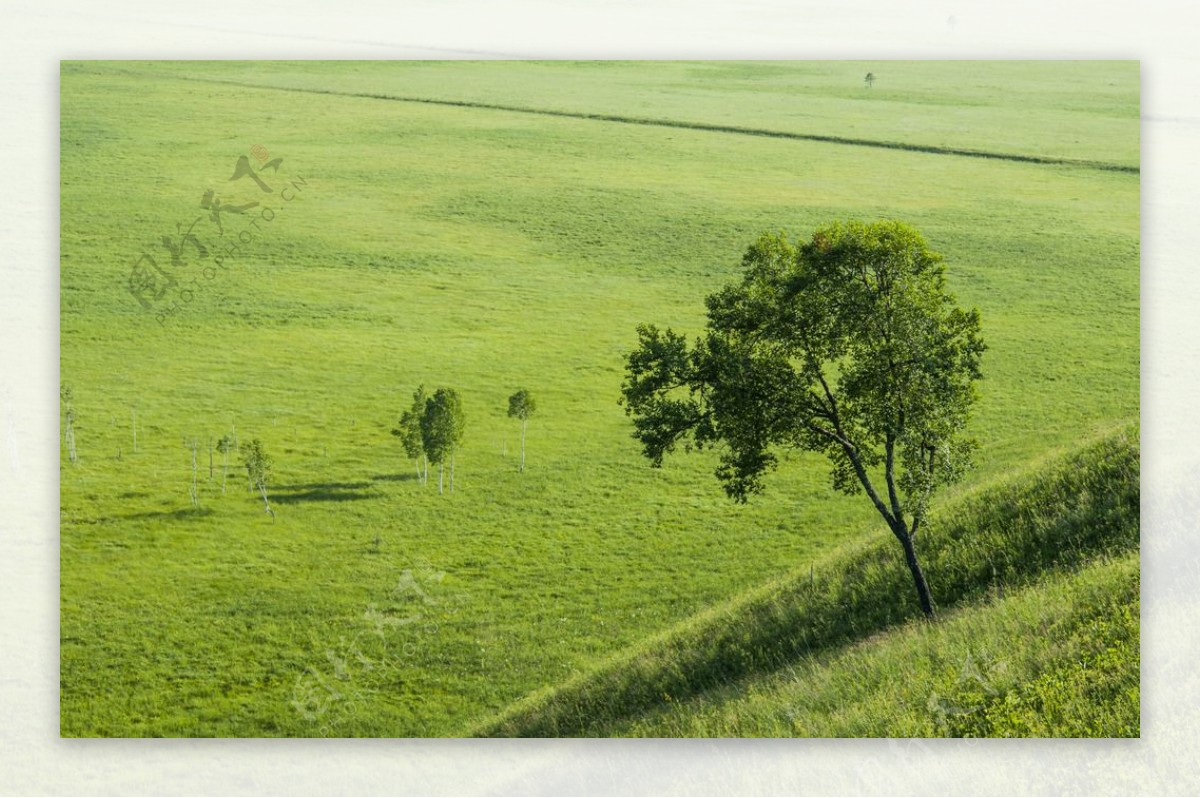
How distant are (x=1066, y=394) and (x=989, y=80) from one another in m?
2.48

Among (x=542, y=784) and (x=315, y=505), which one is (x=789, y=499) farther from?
(x=315, y=505)

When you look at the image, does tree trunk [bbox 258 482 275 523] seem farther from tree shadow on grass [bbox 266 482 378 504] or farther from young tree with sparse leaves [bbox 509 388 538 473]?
young tree with sparse leaves [bbox 509 388 538 473]

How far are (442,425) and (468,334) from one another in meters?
0.77

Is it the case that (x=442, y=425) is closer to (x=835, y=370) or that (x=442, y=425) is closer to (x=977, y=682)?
(x=835, y=370)

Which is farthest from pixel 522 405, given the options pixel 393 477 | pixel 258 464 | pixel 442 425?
pixel 258 464

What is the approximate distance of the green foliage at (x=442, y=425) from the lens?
8883 mm

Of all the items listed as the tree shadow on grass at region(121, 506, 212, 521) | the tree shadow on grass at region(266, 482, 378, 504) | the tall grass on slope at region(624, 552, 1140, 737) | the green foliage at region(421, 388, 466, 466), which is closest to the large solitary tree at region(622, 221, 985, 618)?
the tall grass on slope at region(624, 552, 1140, 737)

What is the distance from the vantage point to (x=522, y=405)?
9109 mm

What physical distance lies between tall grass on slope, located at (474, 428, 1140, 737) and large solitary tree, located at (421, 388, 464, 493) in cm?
186

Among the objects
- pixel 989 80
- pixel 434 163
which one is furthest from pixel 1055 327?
pixel 434 163

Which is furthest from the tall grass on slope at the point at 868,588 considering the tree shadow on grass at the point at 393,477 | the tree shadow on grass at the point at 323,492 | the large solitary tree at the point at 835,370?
the tree shadow on grass at the point at 323,492

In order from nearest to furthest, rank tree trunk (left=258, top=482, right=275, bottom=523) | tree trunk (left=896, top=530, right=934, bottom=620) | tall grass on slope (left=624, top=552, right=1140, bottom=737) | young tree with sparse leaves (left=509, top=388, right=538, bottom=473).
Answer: tall grass on slope (left=624, top=552, right=1140, bottom=737)
tree trunk (left=896, top=530, right=934, bottom=620)
tree trunk (left=258, top=482, right=275, bottom=523)
young tree with sparse leaves (left=509, top=388, right=538, bottom=473)

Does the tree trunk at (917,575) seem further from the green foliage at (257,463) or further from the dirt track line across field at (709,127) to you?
the green foliage at (257,463)

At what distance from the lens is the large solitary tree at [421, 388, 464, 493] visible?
29.1 ft
